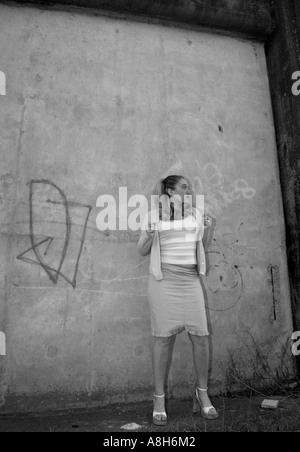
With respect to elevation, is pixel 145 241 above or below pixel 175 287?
above

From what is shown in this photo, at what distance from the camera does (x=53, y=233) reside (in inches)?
133

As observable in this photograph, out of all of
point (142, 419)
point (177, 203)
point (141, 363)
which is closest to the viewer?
point (142, 419)

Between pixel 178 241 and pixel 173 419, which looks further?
pixel 178 241

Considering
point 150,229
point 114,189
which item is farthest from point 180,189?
point 114,189

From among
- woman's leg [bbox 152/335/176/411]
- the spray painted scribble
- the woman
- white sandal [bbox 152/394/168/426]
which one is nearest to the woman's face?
the woman

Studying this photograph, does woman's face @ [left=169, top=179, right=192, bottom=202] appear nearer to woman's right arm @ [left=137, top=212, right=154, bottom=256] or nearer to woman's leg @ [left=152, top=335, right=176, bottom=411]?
woman's right arm @ [left=137, top=212, right=154, bottom=256]

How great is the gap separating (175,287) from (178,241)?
0.39 metres

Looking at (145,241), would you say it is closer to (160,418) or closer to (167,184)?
(167,184)

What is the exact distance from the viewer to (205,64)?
4.12 metres

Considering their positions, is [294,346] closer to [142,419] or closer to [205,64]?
[142,419]

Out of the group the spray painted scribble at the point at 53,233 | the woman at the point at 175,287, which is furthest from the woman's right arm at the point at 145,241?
the spray painted scribble at the point at 53,233
